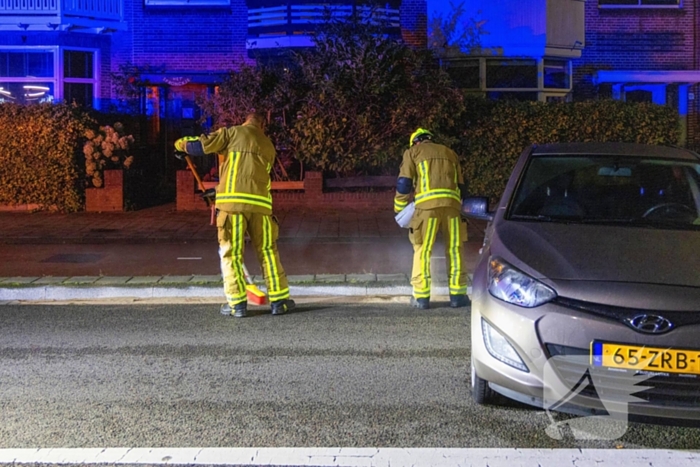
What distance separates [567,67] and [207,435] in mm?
16498

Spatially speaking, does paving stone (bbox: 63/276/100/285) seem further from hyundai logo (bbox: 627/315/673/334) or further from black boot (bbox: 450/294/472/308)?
hyundai logo (bbox: 627/315/673/334)

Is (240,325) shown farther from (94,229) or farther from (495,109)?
(495,109)

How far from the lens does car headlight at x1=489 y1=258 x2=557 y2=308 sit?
4.16m

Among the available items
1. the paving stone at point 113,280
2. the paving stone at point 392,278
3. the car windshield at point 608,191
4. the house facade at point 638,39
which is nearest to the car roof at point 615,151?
the car windshield at point 608,191

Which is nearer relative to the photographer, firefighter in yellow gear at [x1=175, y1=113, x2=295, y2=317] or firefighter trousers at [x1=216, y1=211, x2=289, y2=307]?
firefighter in yellow gear at [x1=175, y1=113, x2=295, y2=317]

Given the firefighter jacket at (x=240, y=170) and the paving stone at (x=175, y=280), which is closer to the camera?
the firefighter jacket at (x=240, y=170)

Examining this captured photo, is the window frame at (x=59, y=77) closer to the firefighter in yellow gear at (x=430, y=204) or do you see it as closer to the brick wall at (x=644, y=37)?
the brick wall at (x=644, y=37)

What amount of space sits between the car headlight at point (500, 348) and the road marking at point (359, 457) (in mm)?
436

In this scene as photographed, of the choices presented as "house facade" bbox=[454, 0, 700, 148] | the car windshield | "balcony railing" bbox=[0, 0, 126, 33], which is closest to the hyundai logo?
the car windshield

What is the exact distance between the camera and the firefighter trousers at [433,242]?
727cm

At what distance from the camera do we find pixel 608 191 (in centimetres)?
551

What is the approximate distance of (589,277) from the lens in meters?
4.12

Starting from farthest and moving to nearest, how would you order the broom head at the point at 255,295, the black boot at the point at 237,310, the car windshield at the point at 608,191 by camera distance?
the broom head at the point at 255,295, the black boot at the point at 237,310, the car windshield at the point at 608,191

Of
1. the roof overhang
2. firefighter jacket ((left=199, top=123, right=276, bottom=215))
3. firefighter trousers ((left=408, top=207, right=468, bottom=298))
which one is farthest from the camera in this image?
the roof overhang
